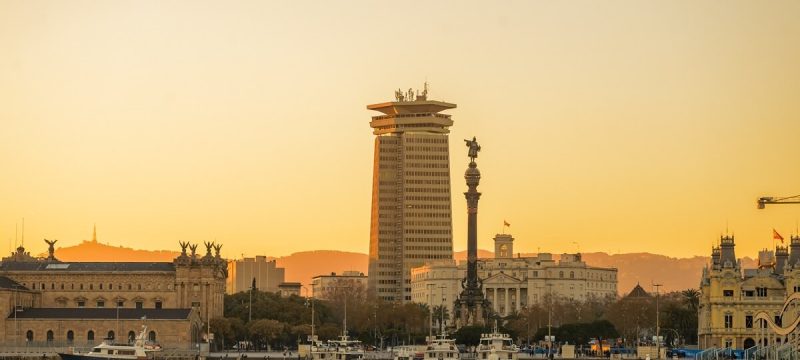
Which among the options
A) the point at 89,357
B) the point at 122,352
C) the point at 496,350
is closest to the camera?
the point at 496,350

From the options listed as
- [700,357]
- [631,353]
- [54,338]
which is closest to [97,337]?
[54,338]

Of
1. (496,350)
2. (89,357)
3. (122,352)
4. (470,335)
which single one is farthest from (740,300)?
(89,357)

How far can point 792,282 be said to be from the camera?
177 metres

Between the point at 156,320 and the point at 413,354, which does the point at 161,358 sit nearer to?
the point at 156,320

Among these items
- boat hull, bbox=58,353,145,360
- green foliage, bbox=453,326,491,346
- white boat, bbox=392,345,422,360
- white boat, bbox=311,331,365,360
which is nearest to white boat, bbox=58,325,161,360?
boat hull, bbox=58,353,145,360

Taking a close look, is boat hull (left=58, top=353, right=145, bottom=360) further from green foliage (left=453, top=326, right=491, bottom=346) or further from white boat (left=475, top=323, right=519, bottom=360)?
green foliage (left=453, top=326, right=491, bottom=346)

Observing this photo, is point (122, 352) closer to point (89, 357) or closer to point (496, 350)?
point (89, 357)

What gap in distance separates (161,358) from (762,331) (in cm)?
6325

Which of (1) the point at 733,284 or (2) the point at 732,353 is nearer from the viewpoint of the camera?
(2) the point at 732,353

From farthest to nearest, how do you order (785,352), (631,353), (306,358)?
(631,353), (306,358), (785,352)

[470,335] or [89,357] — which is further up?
[470,335]

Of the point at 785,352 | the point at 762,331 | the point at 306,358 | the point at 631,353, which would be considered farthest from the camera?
the point at 631,353

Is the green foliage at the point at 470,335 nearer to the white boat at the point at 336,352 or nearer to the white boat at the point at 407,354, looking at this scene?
the white boat at the point at 407,354

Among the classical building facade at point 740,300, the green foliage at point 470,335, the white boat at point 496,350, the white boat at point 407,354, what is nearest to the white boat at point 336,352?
the white boat at point 407,354
